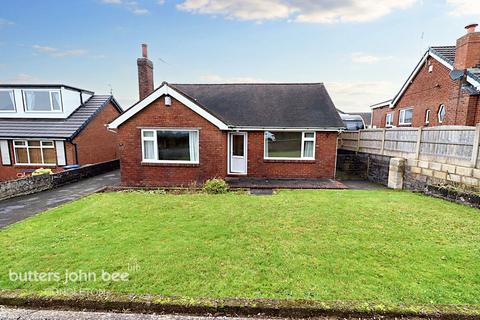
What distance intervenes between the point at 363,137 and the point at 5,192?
1770cm

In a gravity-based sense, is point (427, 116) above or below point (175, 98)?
below

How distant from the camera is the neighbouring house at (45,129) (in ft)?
49.3

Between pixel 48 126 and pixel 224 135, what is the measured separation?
41.7 ft

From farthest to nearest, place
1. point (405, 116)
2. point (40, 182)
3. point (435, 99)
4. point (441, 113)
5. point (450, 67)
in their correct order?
point (405, 116), point (435, 99), point (441, 113), point (450, 67), point (40, 182)

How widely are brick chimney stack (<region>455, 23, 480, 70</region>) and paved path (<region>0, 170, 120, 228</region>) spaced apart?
63.2ft

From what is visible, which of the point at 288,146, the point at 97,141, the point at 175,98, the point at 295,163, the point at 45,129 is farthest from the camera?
the point at 97,141

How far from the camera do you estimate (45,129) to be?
1524cm

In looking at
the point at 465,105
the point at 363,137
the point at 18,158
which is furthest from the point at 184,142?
the point at 465,105

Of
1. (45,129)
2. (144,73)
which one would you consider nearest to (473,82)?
(144,73)

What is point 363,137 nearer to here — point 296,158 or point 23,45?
point 296,158

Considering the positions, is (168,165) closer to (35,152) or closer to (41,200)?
(41,200)

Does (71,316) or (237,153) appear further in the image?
(237,153)

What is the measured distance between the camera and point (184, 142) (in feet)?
36.1

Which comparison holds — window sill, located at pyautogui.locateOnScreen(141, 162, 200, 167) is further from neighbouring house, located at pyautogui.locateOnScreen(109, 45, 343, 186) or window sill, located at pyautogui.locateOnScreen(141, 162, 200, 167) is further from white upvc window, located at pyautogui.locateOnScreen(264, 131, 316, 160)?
white upvc window, located at pyautogui.locateOnScreen(264, 131, 316, 160)
